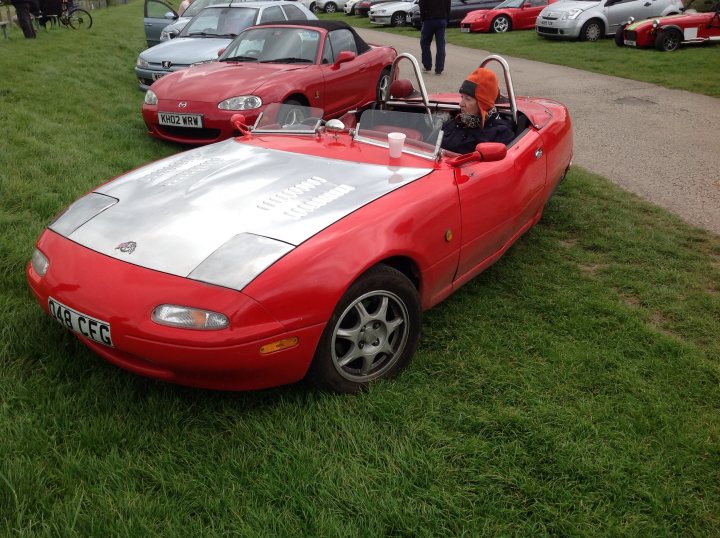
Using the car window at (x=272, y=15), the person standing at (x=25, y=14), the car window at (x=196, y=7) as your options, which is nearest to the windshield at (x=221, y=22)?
the car window at (x=272, y=15)

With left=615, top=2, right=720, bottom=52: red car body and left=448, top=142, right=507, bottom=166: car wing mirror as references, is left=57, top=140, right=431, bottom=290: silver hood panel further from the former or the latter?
left=615, top=2, right=720, bottom=52: red car body

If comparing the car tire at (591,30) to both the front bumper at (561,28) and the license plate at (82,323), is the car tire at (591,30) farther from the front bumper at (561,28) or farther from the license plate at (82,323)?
the license plate at (82,323)

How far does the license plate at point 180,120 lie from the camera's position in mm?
6129

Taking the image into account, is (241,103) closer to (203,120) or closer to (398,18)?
(203,120)

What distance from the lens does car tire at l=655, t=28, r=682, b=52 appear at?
13.3 metres

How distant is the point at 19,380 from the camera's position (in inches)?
106

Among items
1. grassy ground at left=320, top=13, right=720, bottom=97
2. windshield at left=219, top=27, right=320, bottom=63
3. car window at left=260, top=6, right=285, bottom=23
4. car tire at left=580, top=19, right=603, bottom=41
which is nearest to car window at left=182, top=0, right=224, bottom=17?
car window at left=260, top=6, right=285, bottom=23

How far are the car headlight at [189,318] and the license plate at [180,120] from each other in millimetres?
4191

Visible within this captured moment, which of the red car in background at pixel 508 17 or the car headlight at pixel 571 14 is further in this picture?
the red car in background at pixel 508 17

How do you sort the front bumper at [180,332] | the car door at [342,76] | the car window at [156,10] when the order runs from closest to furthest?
1. the front bumper at [180,332]
2. the car door at [342,76]
3. the car window at [156,10]

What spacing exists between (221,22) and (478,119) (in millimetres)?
6614

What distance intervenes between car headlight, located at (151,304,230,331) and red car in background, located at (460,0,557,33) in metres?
18.4

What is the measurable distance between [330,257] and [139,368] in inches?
34.4

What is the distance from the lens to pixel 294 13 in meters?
9.57
